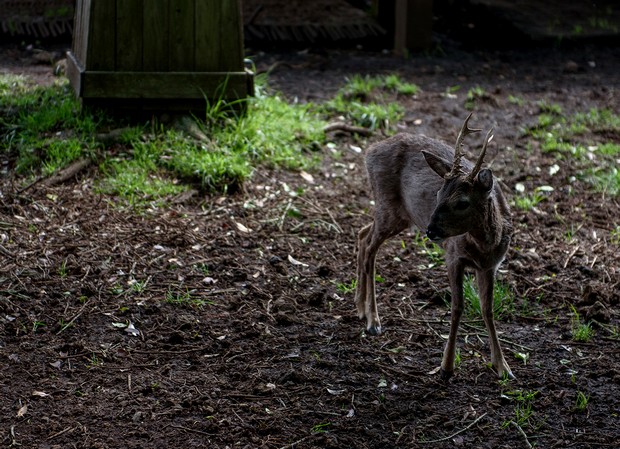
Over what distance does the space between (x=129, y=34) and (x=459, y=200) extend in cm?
389

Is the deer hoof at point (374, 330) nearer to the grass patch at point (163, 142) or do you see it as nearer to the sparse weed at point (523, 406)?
the sparse weed at point (523, 406)

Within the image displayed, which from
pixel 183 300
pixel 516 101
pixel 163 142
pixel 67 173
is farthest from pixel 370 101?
pixel 183 300

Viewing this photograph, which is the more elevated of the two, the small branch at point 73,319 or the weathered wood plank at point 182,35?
the weathered wood plank at point 182,35

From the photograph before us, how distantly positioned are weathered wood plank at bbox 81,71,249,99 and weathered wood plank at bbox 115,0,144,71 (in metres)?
0.11

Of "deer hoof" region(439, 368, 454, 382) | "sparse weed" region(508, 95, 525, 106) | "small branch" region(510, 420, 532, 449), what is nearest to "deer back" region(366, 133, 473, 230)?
"deer hoof" region(439, 368, 454, 382)

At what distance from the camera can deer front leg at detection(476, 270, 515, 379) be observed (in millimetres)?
4652

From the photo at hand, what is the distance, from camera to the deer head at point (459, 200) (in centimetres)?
424

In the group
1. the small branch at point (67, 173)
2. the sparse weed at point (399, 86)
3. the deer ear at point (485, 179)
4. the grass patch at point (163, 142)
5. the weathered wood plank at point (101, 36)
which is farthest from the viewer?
the sparse weed at point (399, 86)

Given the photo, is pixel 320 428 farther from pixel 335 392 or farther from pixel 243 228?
pixel 243 228

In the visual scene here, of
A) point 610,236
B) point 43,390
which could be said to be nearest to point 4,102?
point 43,390

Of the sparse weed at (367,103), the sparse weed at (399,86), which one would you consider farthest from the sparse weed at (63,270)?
the sparse weed at (399,86)

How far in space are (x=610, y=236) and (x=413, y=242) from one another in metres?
1.34

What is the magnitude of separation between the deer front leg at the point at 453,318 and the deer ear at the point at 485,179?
1.57ft

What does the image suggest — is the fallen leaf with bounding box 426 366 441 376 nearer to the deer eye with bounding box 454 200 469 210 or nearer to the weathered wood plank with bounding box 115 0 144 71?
the deer eye with bounding box 454 200 469 210
